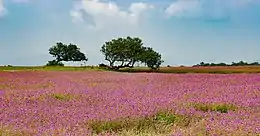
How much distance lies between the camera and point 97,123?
735 cm

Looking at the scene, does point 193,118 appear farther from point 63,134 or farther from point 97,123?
point 63,134

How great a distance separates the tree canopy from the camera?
77000mm

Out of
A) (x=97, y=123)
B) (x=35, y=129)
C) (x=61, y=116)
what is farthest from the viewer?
(x=61, y=116)

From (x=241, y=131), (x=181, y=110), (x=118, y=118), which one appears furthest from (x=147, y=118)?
(x=241, y=131)

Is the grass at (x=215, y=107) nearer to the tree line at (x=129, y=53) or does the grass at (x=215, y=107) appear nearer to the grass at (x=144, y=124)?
the grass at (x=144, y=124)

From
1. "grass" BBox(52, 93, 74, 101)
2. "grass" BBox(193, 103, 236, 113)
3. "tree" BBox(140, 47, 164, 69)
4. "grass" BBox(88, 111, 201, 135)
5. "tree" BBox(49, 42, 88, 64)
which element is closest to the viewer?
"grass" BBox(88, 111, 201, 135)

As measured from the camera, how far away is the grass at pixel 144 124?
280 inches

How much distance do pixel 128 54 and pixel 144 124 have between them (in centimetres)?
6970

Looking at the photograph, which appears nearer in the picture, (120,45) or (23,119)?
(23,119)

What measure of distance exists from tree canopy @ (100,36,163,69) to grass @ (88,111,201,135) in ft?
221

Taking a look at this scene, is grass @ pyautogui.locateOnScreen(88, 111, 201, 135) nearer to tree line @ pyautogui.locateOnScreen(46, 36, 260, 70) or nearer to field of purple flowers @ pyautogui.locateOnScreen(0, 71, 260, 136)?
field of purple flowers @ pyautogui.locateOnScreen(0, 71, 260, 136)

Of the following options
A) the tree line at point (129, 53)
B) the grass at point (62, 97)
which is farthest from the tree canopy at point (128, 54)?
the grass at point (62, 97)

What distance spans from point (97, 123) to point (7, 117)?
61.6 inches

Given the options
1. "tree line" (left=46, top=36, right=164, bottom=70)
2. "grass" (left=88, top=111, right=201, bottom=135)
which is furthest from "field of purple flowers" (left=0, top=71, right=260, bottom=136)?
"tree line" (left=46, top=36, right=164, bottom=70)
